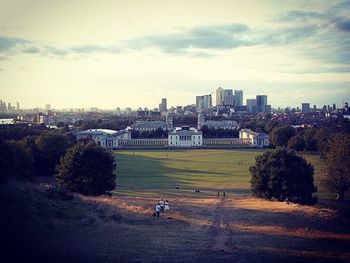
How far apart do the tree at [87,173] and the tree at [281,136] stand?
54708 millimetres

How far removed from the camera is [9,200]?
18.9 m

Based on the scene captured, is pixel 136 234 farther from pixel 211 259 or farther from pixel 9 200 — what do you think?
pixel 9 200

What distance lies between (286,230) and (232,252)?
17.0ft

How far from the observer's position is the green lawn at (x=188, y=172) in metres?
42.2

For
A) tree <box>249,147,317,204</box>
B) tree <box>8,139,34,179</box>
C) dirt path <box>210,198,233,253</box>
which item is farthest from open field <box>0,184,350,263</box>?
tree <box>8,139,34,179</box>

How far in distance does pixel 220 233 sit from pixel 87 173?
16801mm

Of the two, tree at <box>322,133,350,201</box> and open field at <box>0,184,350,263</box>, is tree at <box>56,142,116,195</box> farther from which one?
tree at <box>322,133,350,201</box>

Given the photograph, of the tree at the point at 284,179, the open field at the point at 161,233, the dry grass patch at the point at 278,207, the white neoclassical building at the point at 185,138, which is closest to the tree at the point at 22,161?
the open field at the point at 161,233

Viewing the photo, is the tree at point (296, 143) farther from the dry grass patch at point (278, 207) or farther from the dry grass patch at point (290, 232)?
the dry grass patch at point (290, 232)

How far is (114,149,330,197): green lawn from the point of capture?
42250 mm

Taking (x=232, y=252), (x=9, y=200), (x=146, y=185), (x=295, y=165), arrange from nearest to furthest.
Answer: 1. (x=232, y=252)
2. (x=9, y=200)
3. (x=295, y=165)
4. (x=146, y=185)

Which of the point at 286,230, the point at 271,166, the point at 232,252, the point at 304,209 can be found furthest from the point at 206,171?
the point at 232,252

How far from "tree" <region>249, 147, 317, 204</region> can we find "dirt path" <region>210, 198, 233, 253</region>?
7.67m

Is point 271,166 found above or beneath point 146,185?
above
